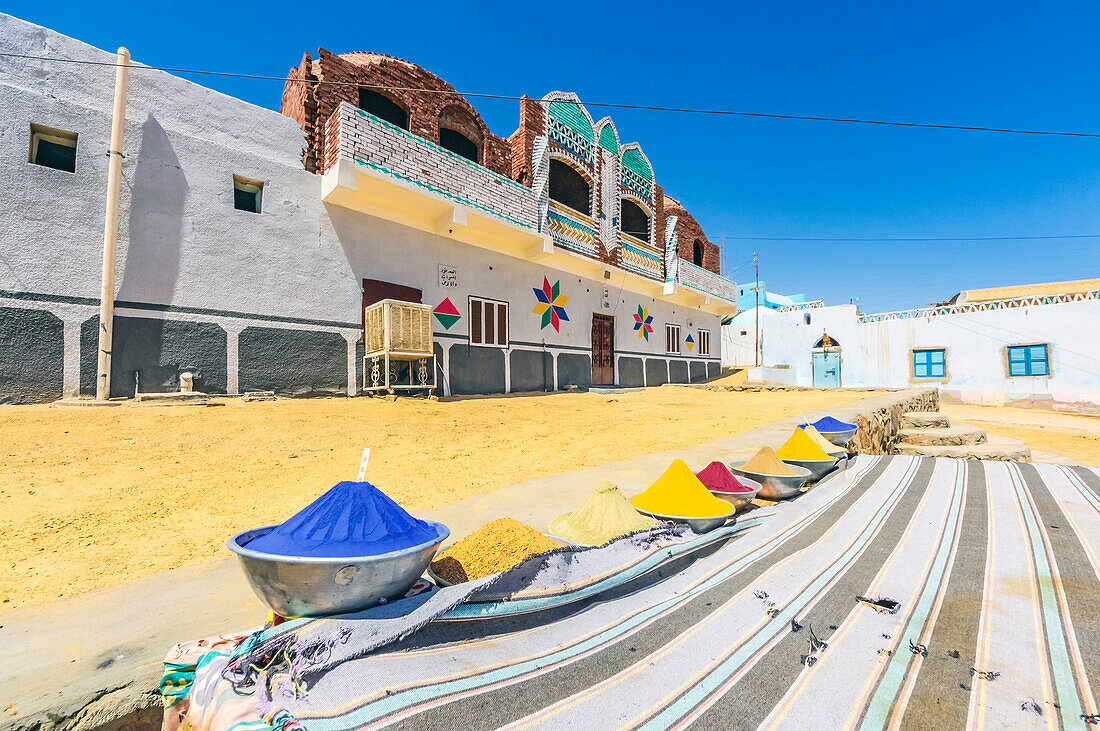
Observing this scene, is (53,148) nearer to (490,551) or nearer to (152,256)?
(152,256)

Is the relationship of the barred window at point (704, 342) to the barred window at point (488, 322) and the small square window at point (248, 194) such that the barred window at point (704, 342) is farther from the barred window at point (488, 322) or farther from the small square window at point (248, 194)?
the small square window at point (248, 194)

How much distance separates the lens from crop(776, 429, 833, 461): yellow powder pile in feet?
11.7

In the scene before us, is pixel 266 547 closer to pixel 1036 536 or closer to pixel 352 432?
pixel 1036 536

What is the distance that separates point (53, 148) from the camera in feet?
21.2

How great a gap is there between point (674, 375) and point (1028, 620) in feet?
57.7

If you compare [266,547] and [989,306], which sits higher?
[989,306]

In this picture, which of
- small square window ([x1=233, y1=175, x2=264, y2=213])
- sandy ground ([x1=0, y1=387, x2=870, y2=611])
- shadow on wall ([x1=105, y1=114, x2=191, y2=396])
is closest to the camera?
sandy ground ([x1=0, y1=387, x2=870, y2=611])

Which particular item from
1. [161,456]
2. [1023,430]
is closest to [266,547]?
A: [161,456]

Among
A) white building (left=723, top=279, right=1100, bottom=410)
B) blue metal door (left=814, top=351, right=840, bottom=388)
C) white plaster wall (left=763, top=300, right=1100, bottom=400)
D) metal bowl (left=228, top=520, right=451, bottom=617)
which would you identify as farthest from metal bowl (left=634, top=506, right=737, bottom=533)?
blue metal door (left=814, top=351, right=840, bottom=388)

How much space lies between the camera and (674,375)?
61.1ft

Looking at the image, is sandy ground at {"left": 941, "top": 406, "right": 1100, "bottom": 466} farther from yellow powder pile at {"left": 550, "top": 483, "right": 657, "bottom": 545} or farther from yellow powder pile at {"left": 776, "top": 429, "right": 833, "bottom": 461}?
yellow powder pile at {"left": 550, "top": 483, "right": 657, "bottom": 545}

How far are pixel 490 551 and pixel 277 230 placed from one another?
27.0 ft

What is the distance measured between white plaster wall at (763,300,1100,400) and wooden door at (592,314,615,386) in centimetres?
1291

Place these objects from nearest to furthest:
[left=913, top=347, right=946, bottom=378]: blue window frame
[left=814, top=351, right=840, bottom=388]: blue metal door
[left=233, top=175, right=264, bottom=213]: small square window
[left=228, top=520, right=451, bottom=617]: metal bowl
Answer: [left=228, top=520, right=451, bottom=617]: metal bowl
[left=233, top=175, right=264, bottom=213]: small square window
[left=913, top=347, right=946, bottom=378]: blue window frame
[left=814, top=351, right=840, bottom=388]: blue metal door
